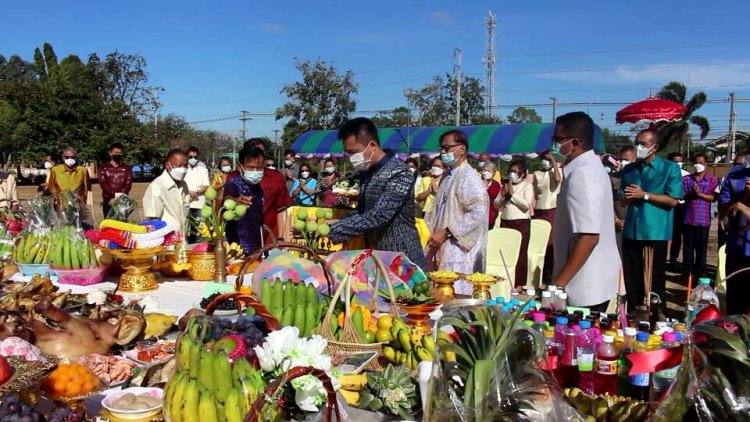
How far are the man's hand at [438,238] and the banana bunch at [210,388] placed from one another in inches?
103

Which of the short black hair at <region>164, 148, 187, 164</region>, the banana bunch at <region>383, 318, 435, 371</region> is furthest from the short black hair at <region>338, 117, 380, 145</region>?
the short black hair at <region>164, 148, 187, 164</region>

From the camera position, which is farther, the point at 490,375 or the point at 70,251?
the point at 70,251

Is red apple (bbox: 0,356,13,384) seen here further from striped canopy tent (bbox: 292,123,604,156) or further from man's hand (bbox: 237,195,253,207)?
striped canopy tent (bbox: 292,123,604,156)

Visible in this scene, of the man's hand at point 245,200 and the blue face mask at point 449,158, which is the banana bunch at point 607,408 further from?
the man's hand at point 245,200

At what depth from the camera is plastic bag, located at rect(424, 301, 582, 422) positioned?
4.23 feet

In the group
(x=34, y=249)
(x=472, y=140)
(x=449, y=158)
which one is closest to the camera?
(x=34, y=249)

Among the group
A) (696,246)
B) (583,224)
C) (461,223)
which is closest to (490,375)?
(583,224)

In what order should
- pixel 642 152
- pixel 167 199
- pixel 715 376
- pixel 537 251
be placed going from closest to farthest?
pixel 715 376
pixel 642 152
pixel 167 199
pixel 537 251

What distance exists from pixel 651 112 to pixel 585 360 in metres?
9.99

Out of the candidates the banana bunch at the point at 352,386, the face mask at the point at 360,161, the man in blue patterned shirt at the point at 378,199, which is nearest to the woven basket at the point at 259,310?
the banana bunch at the point at 352,386

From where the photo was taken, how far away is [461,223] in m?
3.92

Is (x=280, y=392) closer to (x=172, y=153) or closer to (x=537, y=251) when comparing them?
(x=537, y=251)

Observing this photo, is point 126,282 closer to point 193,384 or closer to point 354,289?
point 354,289

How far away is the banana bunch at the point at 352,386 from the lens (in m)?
1.81
